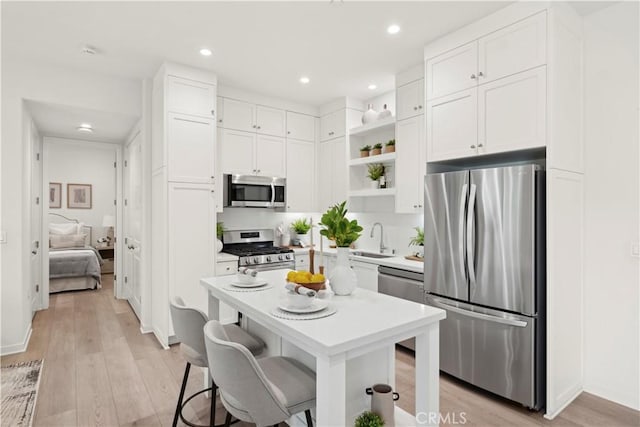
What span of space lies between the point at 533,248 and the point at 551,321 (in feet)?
1.66

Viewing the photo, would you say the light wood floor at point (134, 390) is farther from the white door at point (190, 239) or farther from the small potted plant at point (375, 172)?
the small potted plant at point (375, 172)

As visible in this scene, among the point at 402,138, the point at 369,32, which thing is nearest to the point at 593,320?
the point at 402,138

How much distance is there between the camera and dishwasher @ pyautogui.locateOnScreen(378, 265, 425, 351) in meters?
3.24

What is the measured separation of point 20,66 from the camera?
3492mm

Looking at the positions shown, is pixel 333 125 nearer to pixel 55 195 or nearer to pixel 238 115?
pixel 238 115

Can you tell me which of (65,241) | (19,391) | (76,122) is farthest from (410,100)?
(65,241)

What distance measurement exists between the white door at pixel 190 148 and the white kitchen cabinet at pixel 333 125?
1.68 m

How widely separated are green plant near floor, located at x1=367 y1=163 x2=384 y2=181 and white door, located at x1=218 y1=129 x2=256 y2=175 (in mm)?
1483

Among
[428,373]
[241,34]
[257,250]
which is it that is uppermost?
[241,34]

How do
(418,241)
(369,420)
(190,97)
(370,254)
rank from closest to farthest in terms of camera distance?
(369,420) → (190,97) → (418,241) → (370,254)

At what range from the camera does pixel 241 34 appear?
9.93 feet

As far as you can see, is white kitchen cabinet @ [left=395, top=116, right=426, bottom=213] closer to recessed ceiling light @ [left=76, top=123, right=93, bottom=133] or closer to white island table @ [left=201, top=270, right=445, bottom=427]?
white island table @ [left=201, top=270, right=445, bottom=427]

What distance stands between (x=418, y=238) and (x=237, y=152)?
239 centimetres

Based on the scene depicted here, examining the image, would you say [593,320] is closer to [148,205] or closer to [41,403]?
[41,403]
